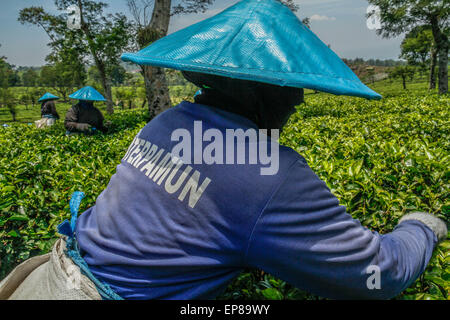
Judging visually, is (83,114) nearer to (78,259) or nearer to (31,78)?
(78,259)

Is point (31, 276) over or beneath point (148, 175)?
beneath

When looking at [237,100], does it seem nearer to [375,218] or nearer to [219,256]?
[219,256]

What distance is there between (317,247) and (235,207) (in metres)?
0.28

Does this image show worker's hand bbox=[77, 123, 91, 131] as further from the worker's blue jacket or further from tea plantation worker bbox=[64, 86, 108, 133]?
the worker's blue jacket

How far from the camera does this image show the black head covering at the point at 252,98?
112cm

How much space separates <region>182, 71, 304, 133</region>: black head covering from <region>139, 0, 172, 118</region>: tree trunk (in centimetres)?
721

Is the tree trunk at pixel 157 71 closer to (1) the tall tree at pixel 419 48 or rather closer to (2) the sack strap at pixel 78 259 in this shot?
A: (2) the sack strap at pixel 78 259

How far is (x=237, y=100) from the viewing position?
1.15 m

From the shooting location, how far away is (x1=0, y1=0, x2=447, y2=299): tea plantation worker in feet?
2.88

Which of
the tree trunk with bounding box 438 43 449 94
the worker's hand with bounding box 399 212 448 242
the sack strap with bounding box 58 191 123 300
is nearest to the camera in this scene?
the sack strap with bounding box 58 191 123 300

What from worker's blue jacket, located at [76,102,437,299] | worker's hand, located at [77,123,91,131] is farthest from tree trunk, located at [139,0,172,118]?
worker's blue jacket, located at [76,102,437,299]

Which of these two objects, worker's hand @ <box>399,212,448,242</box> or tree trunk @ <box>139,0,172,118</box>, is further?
tree trunk @ <box>139,0,172,118</box>

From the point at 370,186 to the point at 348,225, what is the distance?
91cm

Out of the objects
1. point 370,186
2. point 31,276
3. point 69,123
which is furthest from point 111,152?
point 69,123
